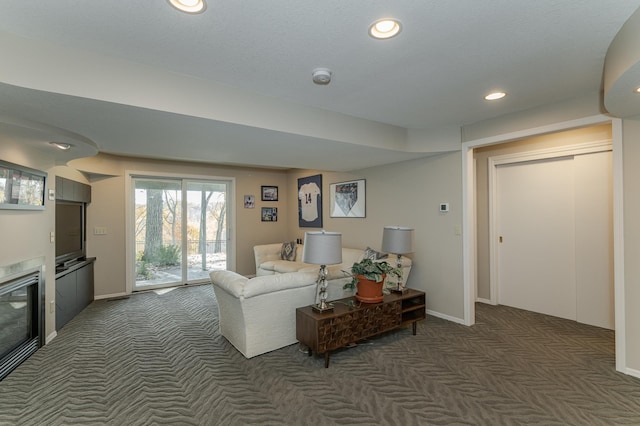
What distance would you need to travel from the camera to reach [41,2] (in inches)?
60.1

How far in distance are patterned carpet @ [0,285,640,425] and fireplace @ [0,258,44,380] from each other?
5.3 inches

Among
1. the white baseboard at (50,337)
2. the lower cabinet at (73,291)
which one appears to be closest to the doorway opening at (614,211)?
the white baseboard at (50,337)

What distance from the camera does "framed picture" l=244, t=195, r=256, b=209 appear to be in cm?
671

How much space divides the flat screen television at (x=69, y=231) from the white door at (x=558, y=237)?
6013 mm

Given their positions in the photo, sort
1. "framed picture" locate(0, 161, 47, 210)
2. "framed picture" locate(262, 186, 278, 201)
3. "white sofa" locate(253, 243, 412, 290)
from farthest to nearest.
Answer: "framed picture" locate(262, 186, 278, 201)
"white sofa" locate(253, 243, 412, 290)
"framed picture" locate(0, 161, 47, 210)

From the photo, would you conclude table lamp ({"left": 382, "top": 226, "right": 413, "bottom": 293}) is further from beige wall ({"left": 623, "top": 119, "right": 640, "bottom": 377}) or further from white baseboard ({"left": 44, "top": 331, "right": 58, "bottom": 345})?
white baseboard ({"left": 44, "top": 331, "right": 58, "bottom": 345})

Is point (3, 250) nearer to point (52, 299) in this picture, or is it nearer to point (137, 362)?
point (52, 299)

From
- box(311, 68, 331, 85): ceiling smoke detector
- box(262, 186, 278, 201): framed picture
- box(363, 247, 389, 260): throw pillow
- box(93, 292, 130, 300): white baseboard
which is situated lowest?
box(93, 292, 130, 300): white baseboard

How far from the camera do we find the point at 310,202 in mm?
6516

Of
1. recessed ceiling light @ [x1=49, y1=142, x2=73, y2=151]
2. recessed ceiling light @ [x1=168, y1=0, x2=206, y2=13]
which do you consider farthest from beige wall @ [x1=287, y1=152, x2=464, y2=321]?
recessed ceiling light @ [x1=49, y1=142, x2=73, y2=151]

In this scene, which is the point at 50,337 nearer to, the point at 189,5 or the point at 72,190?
the point at 72,190

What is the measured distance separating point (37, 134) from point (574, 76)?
14.6 feet

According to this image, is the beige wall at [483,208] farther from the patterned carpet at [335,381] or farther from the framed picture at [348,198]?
the framed picture at [348,198]

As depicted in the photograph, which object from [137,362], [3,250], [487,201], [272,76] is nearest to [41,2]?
[272,76]
